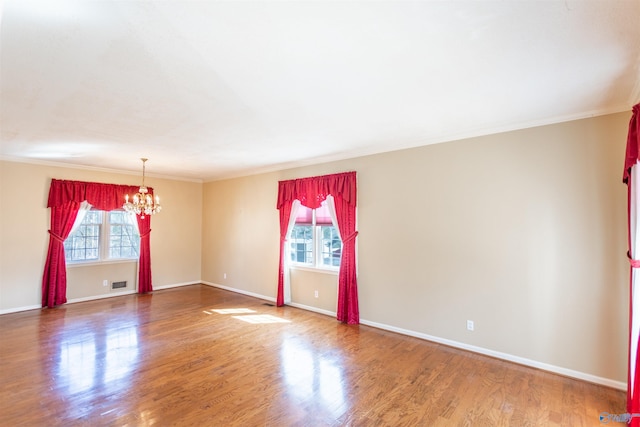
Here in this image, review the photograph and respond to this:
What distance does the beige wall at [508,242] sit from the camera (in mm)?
2879

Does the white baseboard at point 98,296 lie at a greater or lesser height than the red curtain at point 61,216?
lesser

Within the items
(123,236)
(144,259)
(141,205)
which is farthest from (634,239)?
(123,236)

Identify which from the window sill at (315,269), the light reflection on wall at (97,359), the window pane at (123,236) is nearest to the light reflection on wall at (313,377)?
the window sill at (315,269)

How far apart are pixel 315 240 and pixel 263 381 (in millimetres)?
2695

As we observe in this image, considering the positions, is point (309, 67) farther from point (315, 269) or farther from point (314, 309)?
point (314, 309)

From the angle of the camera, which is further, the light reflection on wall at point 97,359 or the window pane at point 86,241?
the window pane at point 86,241

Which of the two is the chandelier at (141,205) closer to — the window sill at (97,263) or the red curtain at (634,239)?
the window sill at (97,263)

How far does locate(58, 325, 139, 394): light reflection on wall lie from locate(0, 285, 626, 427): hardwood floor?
0.5 inches

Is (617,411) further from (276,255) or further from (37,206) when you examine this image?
(37,206)

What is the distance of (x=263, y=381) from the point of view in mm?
2934

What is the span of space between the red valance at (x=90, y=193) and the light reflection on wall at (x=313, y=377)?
15.7 feet

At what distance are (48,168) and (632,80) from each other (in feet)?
26.2

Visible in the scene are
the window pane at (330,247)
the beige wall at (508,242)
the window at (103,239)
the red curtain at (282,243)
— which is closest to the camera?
the beige wall at (508,242)

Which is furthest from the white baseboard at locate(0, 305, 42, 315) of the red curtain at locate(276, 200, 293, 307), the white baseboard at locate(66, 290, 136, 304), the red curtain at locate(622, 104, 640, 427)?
the red curtain at locate(622, 104, 640, 427)
